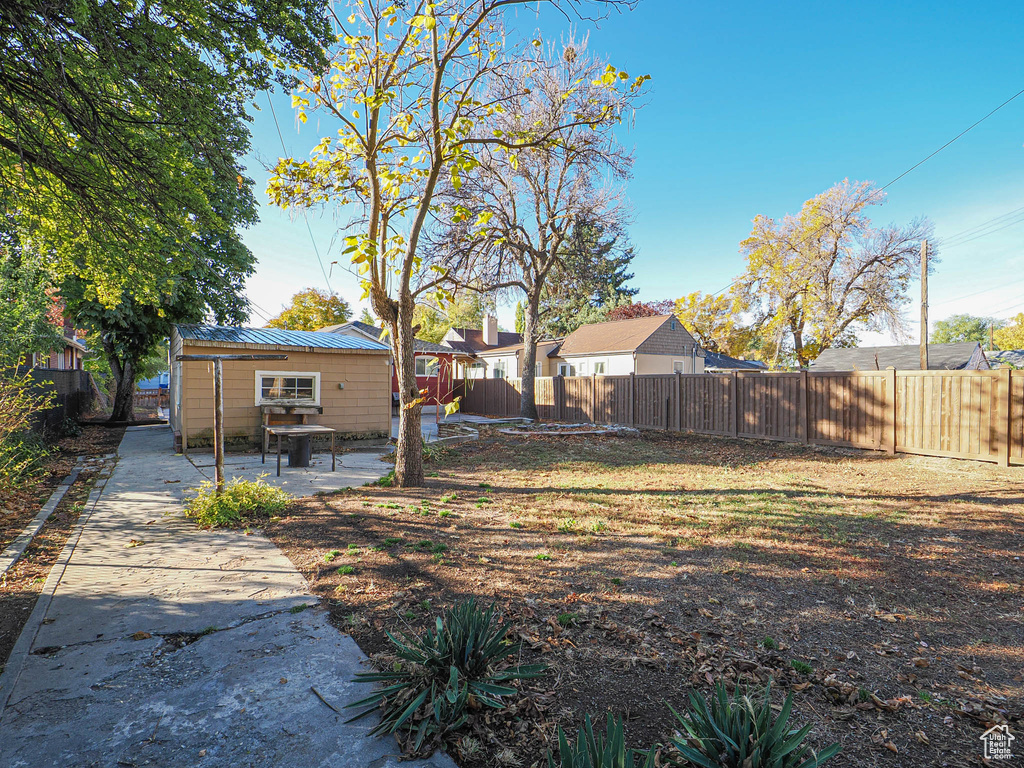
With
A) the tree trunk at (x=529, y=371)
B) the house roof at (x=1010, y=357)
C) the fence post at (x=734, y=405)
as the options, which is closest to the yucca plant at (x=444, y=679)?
the fence post at (x=734, y=405)

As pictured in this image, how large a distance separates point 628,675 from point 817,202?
2982 centimetres

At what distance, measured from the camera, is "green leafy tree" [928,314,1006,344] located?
222 feet

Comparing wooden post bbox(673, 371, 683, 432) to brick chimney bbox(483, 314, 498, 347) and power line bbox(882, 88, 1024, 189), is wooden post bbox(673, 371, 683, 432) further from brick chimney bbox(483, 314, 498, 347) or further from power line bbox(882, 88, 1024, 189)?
brick chimney bbox(483, 314, 498, 347)

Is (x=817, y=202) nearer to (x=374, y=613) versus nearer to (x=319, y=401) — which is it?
(x=319, y=401)

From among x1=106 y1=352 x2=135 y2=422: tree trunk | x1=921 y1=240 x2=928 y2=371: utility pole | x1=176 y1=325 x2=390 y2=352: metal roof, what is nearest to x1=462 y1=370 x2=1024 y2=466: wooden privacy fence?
x1=921 y1=240 x2=928 y2=371: utility pole

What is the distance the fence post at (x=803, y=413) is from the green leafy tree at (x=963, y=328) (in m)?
75.2

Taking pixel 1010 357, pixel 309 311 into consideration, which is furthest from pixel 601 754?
pixel 1010 357

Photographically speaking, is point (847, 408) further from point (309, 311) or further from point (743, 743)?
point (309, 311)

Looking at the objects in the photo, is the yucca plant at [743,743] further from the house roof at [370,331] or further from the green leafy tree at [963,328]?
the green leafy tree at [963,328]

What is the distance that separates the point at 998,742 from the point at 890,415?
918cm

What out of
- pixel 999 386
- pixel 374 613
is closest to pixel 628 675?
pixel 374 613

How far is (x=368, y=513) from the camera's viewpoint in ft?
17.9

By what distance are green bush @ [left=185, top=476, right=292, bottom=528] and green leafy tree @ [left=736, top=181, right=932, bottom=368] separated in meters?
28.5

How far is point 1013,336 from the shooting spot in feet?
161
